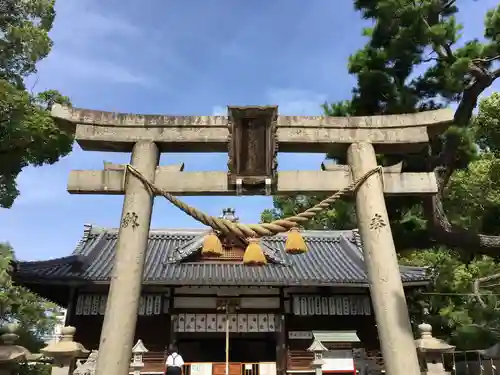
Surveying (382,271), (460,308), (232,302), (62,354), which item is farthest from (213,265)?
(382,271)

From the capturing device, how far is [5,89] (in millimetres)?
9945

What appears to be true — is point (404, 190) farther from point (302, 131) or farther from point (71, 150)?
point (71, 150)

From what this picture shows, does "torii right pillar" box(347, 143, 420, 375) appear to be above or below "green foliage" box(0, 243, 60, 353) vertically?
below

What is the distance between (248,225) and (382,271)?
1586 millimetres

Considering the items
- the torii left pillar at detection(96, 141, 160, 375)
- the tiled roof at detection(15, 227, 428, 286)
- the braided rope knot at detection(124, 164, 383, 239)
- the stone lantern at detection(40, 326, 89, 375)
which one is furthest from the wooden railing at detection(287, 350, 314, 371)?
the torii left pillar at detection(96, 141, 160, 375)

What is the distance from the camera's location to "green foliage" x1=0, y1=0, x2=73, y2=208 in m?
10.5

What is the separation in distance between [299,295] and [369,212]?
7.86m

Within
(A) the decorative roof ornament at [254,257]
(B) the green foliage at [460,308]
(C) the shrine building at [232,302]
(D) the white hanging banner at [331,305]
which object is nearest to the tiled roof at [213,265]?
(C) the shrine building at [232,302]

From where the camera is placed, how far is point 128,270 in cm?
495

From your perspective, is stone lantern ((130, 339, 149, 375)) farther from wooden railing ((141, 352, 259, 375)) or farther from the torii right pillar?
the torii right pillar

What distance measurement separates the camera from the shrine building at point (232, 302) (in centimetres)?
1159

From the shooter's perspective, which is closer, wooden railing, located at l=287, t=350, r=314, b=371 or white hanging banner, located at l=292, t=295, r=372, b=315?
wooden railing, located at l=287, t=350, r=314, b=371


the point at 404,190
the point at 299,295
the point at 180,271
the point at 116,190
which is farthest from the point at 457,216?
the point at 116,190

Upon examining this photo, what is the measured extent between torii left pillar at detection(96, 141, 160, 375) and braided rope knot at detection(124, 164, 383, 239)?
0.11 m
